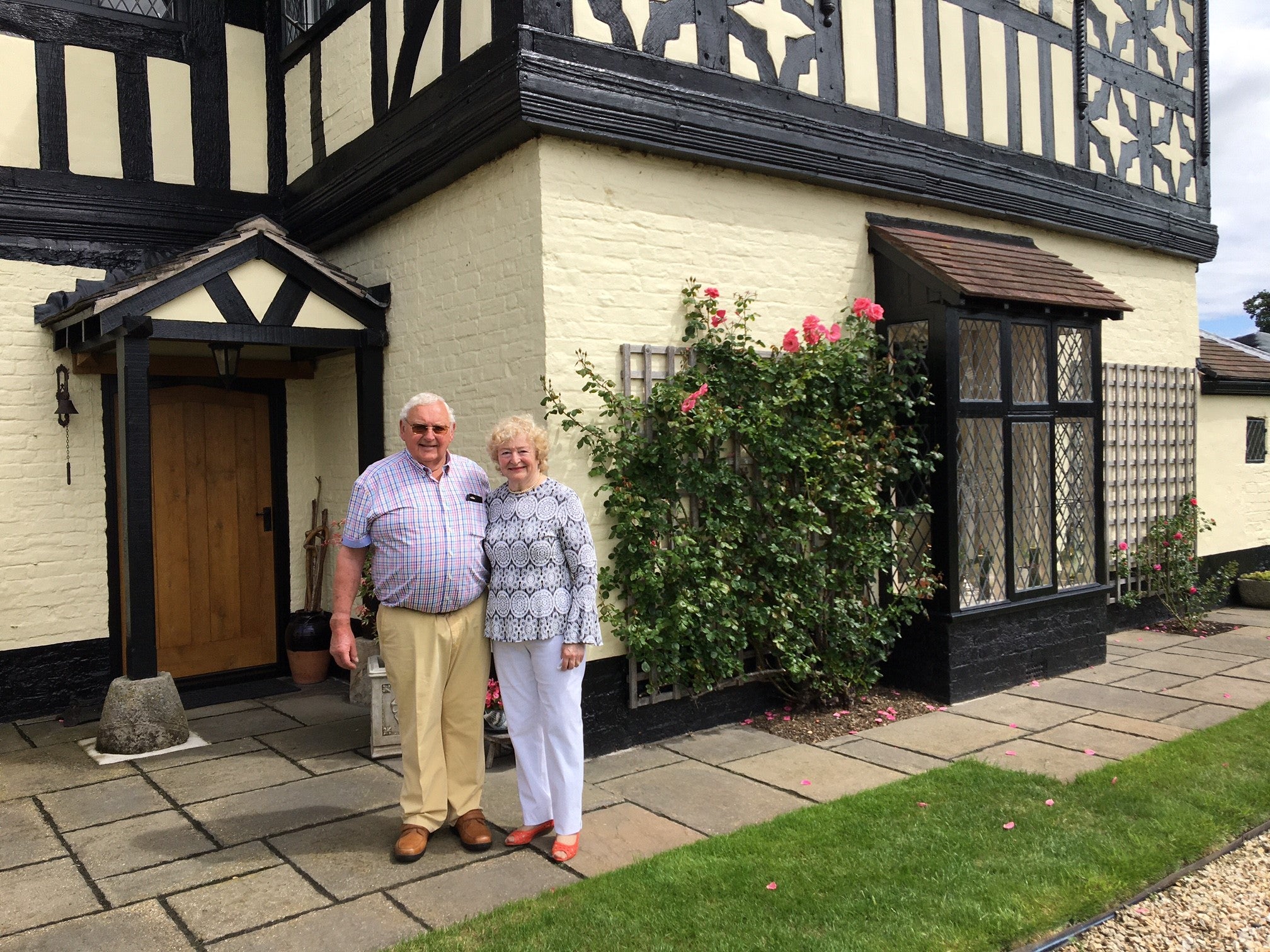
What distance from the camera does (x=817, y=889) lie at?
3324 millimetres

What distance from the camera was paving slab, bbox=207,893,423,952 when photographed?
3.05 metres

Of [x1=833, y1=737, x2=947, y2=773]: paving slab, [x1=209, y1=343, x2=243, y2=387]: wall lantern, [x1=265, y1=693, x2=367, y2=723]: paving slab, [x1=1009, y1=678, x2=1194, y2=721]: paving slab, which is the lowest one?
[x1=833, y1=737, x2=947, y2=773]: paving slab

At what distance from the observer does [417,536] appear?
3.62m

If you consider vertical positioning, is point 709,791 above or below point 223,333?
below

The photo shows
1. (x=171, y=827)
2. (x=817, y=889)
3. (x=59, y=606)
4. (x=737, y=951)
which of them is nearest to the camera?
(x=737, y=951)

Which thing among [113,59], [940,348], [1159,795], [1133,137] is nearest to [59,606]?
[113,59]

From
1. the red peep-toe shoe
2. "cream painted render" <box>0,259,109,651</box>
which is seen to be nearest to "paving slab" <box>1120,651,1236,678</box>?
the red peep-toe shoe

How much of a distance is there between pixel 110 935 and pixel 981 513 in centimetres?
488

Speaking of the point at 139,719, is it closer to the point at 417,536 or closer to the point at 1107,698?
the point at 417,536

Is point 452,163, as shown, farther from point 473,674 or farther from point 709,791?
point 709,791

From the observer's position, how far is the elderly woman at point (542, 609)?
3604 mm

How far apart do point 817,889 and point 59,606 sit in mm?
4943

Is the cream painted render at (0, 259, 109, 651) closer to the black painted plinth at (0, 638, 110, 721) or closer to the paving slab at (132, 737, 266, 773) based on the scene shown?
the black painted plinth at (0, 638, 110, 721)

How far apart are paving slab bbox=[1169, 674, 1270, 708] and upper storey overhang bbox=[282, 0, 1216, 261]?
10.7 feet
